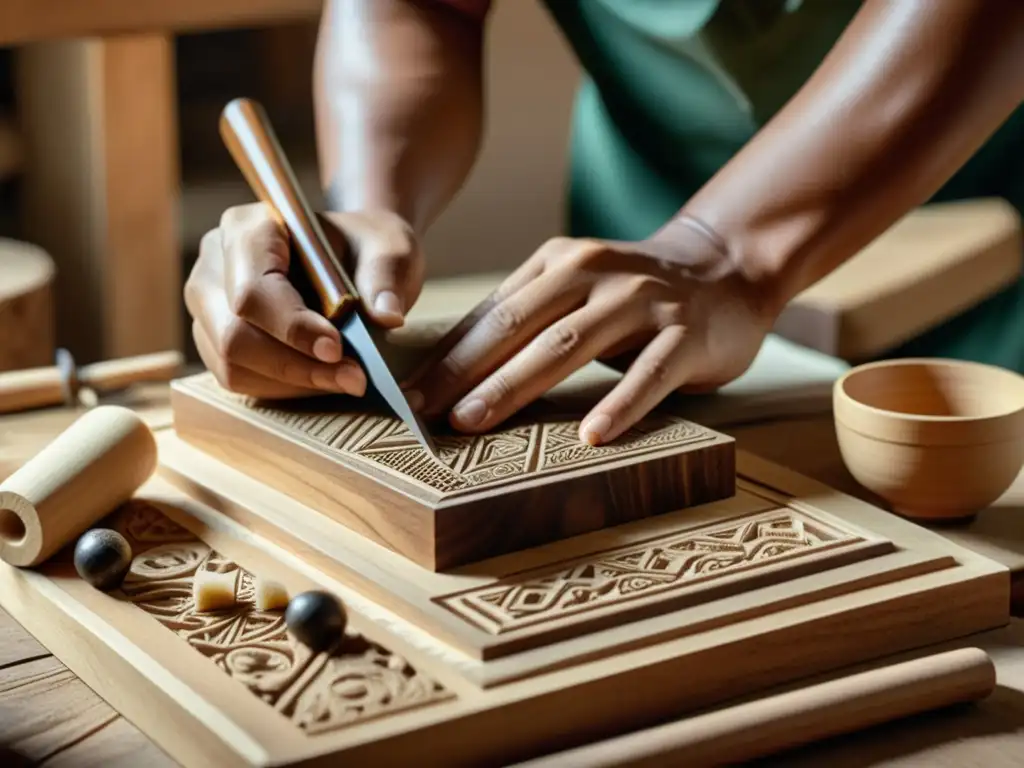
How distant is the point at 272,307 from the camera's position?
1.14 meters

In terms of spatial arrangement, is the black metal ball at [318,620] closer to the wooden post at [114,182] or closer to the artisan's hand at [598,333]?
the artisan's hand at [598,333]

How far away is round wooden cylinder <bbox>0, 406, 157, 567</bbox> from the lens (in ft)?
3.41

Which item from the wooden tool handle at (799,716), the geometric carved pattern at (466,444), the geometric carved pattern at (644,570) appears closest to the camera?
the wooden tool handle at (799,716)

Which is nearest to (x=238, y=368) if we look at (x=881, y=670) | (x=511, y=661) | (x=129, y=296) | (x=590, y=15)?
(x=511, y=661)

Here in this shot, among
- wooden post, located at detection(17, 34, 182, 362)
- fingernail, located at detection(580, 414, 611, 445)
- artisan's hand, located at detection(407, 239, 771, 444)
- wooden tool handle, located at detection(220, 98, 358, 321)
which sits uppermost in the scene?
wooden tool handle, located at detection(220, 98, 358, 321)

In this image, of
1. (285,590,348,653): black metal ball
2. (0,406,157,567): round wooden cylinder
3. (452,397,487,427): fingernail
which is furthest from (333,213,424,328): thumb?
(285,590,348,653): black metal ball

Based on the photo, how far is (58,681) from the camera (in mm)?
948

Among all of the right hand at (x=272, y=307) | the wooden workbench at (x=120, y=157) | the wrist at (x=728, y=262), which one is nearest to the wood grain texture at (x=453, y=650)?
the right hand at (x=272, y=307)

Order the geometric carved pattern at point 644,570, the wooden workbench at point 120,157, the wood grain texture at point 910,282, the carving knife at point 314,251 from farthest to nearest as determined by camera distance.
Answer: the wooden workbench at point 120,157 < the wood grain texture at point 910,282 < the carving knife at point 314,251 < the geometric carved pattern at point 644,570

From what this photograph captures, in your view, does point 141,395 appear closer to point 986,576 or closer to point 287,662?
point 287,662

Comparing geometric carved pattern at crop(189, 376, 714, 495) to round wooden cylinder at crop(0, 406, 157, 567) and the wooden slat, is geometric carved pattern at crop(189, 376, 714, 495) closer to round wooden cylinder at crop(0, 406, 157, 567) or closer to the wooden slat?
round wooden cylinder at crop(0, 406, 157, 567)

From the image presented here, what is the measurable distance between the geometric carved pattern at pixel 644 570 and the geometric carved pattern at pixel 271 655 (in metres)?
0.07

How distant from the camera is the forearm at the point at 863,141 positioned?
120cm

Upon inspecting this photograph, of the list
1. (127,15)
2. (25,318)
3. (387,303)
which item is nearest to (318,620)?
(387,303)
